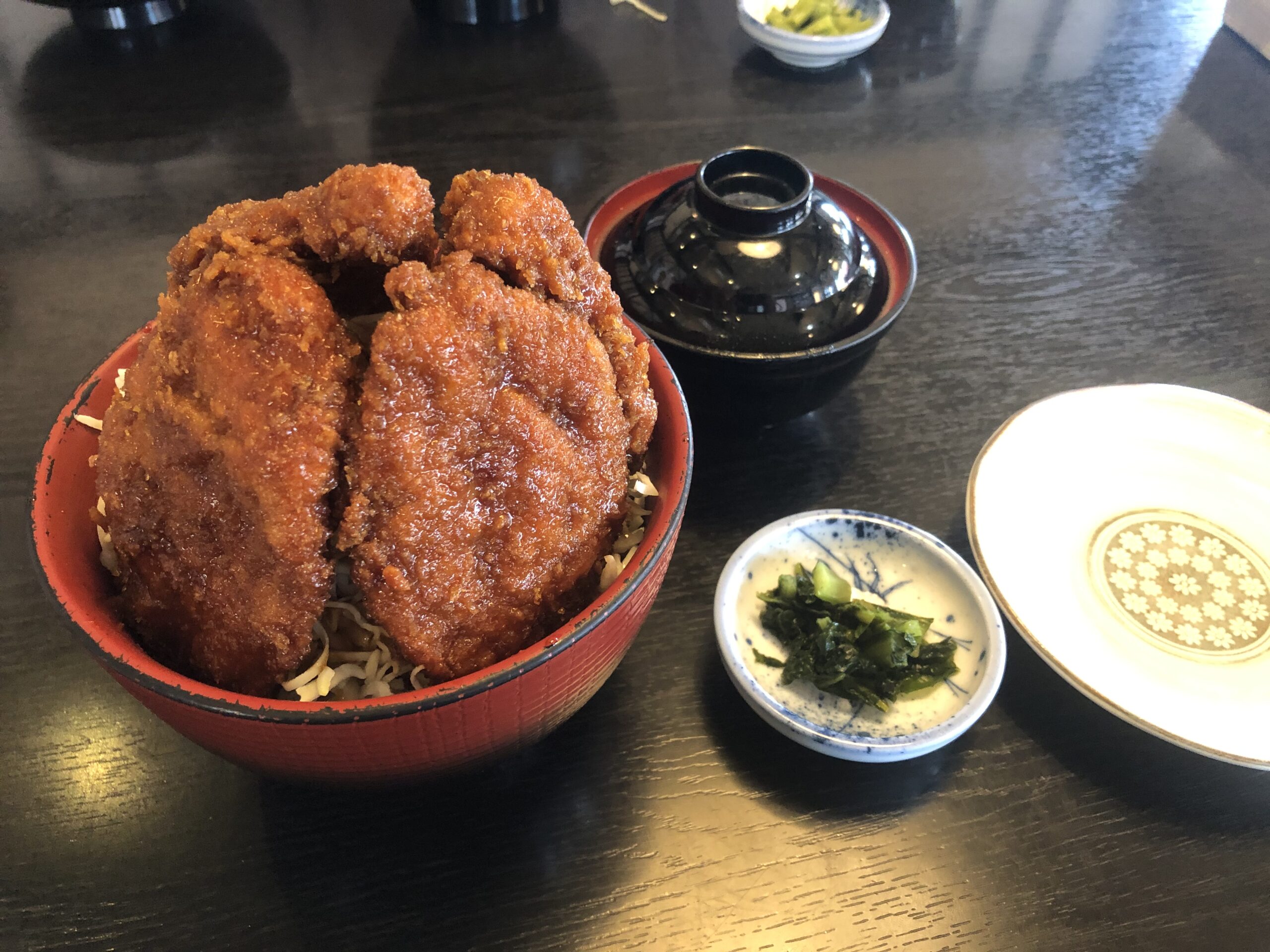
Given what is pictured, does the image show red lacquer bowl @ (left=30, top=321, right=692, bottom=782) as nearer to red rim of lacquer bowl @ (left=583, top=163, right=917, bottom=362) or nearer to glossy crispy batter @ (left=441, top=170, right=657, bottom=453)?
glossy crispy batter @ (left=441, top=170, right=657, bottom=453)

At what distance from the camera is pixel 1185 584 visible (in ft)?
5.24

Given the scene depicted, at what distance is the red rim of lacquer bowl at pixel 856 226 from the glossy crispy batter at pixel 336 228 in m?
0.62

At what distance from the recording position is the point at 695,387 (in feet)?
5.35

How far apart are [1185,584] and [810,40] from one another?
234 cm

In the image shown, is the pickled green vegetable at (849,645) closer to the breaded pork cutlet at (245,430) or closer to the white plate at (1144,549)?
the white plate at (1144,549)

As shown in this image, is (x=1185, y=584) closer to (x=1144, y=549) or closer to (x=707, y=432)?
(x=1144, y=549)

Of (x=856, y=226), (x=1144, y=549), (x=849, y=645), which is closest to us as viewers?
(x=849, y=645)

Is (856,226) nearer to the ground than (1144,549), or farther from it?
farther from it

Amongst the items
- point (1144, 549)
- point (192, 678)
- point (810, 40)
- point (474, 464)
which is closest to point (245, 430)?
point (474, 464)

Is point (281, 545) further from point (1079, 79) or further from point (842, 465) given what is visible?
point (1079, 79)

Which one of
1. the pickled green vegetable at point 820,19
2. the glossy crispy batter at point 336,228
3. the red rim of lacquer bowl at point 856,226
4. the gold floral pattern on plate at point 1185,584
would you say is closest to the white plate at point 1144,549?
the gold floral pattern on plate at point 1185,584

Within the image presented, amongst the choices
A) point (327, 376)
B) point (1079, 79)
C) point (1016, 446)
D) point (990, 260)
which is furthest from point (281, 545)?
point (1079, 79)

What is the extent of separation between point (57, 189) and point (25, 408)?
1005 millimetres

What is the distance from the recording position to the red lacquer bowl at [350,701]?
0.88m
